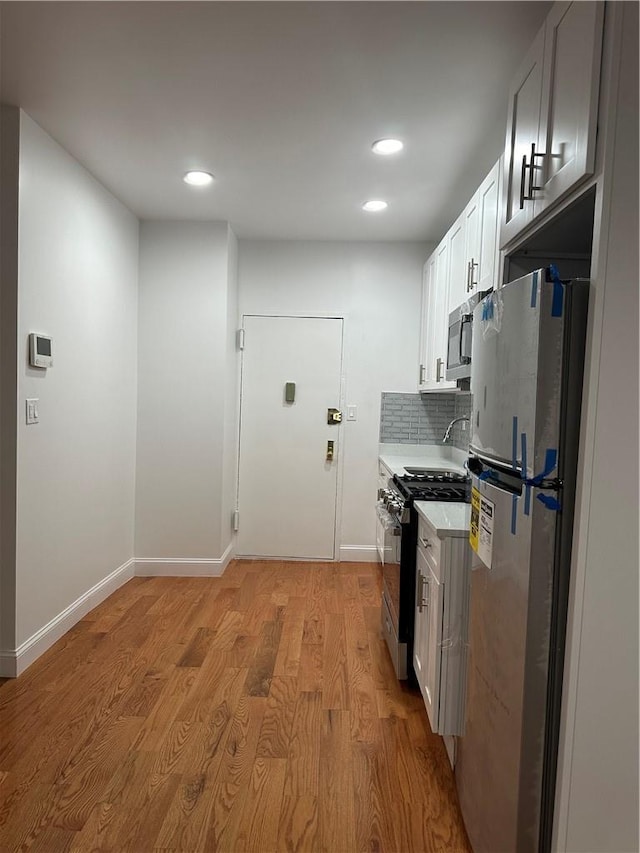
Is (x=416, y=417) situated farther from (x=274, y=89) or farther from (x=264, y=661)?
(x=274, y=89)

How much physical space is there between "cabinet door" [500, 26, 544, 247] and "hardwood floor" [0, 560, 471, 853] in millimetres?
1959

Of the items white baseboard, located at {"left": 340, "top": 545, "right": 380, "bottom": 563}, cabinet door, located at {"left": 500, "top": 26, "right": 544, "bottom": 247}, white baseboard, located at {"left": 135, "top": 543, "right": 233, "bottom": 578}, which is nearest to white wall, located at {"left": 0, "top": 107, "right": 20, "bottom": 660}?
white baseboard, located at {"left": 135, "top": 543, "right": 233, "bottom": 578}

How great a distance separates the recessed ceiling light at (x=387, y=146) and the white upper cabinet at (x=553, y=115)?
87cm

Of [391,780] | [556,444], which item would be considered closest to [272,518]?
[391,780]

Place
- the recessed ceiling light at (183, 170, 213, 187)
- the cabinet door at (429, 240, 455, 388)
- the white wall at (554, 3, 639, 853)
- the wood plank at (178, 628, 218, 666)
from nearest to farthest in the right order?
the white wall at (554, 3, 639, 853), the wood plank at (178, 628, 218, 666), the recessed ceiling light at (183, 170, 213, 187), the cabinet door at (429, 240, 455, 388)

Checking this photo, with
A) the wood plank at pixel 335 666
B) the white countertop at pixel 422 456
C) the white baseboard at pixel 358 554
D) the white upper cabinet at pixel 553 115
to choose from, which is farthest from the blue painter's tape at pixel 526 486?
the white baseboard at pixel 358 554

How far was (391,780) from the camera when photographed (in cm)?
204

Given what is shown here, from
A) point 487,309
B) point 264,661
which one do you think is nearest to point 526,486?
point 487,309

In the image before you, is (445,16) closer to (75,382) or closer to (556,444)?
(556,444)

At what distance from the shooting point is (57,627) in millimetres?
3107

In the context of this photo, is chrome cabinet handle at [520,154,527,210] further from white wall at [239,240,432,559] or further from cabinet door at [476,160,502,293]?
white wall at [239,240,432,559]

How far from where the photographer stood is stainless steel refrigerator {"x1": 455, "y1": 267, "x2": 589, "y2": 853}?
51.7 inches

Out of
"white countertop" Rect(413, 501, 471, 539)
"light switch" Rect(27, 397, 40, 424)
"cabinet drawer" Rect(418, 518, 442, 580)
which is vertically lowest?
"cabinet drawer" Rect(418, 518, 442, 580)

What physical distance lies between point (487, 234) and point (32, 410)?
7.63 feet
